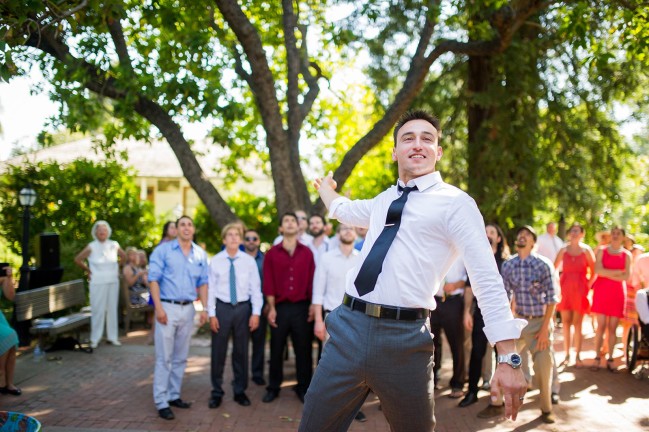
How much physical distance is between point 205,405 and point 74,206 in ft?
27.0

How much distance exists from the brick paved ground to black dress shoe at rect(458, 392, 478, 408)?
0.07 meters

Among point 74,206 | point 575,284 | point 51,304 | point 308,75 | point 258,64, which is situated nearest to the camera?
point 575,284

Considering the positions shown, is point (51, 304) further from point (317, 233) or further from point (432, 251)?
point (432, 251)

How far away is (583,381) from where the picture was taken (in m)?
8.38

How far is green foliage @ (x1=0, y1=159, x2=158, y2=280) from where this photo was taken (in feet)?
43.6

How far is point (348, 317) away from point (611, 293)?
719 cm

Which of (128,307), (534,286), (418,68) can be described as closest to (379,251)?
(534,286)

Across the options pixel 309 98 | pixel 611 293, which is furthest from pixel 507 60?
pixel 611 293

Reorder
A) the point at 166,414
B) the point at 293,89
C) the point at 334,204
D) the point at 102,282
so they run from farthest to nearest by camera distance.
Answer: the point at 293,89 < the point at 102,282 < the point at 166,414 < the point at 334,204

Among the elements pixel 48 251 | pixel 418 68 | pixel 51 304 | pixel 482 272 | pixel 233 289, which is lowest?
pixel 51 304

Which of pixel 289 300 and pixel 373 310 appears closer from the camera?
pixel 373 310

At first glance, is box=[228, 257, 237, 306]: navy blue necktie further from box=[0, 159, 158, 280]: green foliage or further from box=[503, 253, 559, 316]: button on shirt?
box=[0, 159, 158, 280]: green foliage

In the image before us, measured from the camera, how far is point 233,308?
7.30 m

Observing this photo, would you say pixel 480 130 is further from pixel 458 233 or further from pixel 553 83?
pixel 458 233
